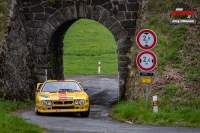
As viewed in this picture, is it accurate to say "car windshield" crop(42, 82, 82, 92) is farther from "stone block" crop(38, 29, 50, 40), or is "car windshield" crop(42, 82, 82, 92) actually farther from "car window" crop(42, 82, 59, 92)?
"stone block" crop(38, 29, 50, 40)

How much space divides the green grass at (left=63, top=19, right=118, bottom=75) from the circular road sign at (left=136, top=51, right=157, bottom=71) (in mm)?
22650

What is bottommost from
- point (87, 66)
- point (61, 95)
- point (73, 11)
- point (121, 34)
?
point (87, 66)

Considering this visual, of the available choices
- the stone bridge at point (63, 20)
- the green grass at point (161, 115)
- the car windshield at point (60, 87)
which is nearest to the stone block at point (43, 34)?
the stone bridge at point (63, 20)

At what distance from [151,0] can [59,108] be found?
825cm

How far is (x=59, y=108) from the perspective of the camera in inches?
656

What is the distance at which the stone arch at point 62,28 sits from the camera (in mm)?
22828

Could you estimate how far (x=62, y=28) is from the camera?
25.0 m

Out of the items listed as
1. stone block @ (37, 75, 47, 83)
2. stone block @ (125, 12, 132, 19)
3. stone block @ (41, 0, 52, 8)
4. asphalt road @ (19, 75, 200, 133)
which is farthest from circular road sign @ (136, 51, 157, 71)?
stone block @ (41, 0, 52, 8)

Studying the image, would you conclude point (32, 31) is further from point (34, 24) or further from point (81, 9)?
point (81, 9)

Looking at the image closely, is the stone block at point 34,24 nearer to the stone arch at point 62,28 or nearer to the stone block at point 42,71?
the stone arch at point 62,28

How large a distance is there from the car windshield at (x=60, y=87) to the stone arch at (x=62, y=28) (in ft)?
16.0

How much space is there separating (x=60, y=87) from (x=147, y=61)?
384cm

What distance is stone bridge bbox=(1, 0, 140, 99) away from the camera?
22.9 meters

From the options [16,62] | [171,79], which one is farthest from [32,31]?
[171,79]
